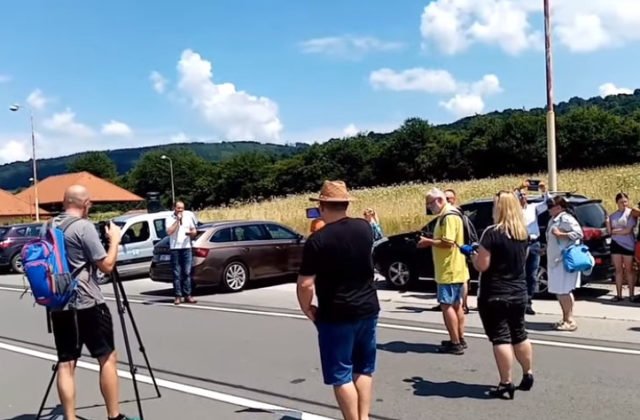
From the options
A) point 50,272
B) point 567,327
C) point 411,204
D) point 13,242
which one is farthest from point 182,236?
point 411,204

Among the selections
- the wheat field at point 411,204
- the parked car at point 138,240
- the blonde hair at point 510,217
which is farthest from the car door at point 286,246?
the blonde hair at point 510,217

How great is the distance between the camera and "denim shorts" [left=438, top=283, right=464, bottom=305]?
7.70m

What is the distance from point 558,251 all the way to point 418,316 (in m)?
2.58

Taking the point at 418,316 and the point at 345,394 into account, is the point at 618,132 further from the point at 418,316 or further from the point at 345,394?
the point at 345,394

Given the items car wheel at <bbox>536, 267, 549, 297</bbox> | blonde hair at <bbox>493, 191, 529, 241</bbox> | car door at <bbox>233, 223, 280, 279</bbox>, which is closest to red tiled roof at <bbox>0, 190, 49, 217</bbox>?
car door at <bbox>233, 223, 280, 279</bbox>

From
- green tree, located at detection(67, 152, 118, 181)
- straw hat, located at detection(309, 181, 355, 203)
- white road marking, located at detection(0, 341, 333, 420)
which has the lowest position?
white road marking, located at detection(0, 341, 333, 420)

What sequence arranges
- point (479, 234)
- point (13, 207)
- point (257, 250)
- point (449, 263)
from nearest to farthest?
point (449, 263), point (479, 234), point (257, 250), point (13, 207)

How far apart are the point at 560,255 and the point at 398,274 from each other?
511 cm

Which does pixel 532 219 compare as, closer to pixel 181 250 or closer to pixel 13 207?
pixel 181 250

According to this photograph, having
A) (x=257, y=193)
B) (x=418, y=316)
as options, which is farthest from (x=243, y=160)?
(x=418, y=316)

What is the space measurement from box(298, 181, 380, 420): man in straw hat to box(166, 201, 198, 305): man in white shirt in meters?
8.29

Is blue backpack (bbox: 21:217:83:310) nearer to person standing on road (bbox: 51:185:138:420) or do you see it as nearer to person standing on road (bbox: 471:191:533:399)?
person standing on road (bbox: 51:185:138:420)

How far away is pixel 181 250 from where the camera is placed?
12.9 m

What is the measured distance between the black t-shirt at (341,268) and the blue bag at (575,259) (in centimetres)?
465
